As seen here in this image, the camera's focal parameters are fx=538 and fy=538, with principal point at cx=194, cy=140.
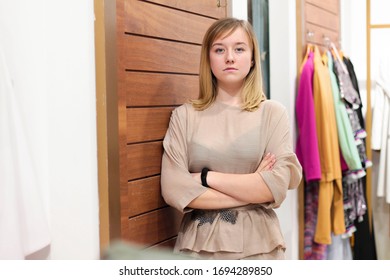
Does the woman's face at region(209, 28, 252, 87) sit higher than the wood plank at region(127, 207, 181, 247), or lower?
higher

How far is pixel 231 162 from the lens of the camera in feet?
4.23

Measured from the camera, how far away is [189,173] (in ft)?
4.20

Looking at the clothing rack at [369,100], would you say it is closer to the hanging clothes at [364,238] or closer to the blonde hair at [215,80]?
the hanging clothes at [364,238]

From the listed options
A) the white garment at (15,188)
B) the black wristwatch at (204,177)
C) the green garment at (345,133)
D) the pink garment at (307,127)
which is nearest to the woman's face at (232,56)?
the black wristwatch at (204,177)

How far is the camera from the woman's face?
4.24 feet

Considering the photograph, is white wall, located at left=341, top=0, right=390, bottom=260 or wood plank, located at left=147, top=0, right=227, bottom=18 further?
white wall, located at left=341, top=0, right=390, bottom=260

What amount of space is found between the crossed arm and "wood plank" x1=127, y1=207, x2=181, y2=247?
13 cm

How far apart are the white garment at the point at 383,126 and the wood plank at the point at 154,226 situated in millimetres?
1115

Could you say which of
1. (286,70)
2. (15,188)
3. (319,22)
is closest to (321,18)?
(319,22)

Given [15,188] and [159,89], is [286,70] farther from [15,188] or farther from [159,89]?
[15,188]

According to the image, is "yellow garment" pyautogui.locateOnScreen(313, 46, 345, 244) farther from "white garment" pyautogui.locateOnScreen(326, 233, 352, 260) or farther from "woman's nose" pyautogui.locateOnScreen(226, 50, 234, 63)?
"woman's nose" pyautogui.locateOnScreen(226, 50, 234, 63)

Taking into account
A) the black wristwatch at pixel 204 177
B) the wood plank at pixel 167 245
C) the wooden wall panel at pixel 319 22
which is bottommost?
the wood plank at pixel 167 245

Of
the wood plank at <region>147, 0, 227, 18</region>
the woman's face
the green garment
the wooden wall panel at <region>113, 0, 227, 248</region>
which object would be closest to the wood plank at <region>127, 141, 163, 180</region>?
the wooden wall panel at <region>113, 0, 227, 248</region>

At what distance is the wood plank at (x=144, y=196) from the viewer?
4.15 ft
